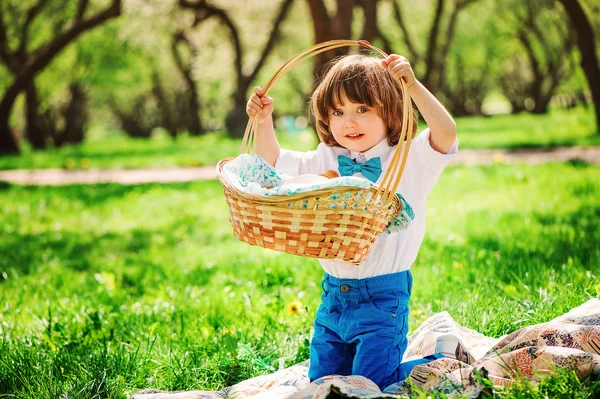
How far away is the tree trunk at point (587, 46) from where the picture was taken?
939 centimetres

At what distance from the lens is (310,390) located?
2443 mm

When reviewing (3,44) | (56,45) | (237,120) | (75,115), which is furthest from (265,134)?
(75,115)

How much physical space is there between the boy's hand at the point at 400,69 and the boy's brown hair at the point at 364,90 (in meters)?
0.15

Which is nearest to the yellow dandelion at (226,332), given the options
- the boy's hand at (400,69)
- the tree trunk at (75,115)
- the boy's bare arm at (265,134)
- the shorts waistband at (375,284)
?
the shorts waistband at (375,284)

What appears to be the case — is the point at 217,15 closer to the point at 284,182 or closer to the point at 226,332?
the point at 226,332

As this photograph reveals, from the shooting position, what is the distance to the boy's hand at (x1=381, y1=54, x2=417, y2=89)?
7.68 ft

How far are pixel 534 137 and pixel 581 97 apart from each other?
17.0m

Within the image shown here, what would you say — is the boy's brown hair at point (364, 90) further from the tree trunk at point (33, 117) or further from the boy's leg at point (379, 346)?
the tree trunk at point (33, 117)

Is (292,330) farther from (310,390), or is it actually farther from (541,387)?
(541,387)

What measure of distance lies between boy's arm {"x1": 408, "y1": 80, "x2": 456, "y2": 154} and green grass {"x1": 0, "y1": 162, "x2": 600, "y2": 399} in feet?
3.12

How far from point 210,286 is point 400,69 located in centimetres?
244

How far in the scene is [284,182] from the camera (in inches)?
103

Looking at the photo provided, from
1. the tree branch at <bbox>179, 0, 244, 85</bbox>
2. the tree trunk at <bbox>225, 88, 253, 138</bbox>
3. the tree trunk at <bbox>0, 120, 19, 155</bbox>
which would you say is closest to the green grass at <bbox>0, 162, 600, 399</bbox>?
the tree trunk at <bbox>0, 120, 19, 155</bbox>

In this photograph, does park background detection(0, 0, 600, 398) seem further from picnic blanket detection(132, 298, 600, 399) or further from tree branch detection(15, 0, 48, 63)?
tree branch detection(15, 0, 48, 63)
